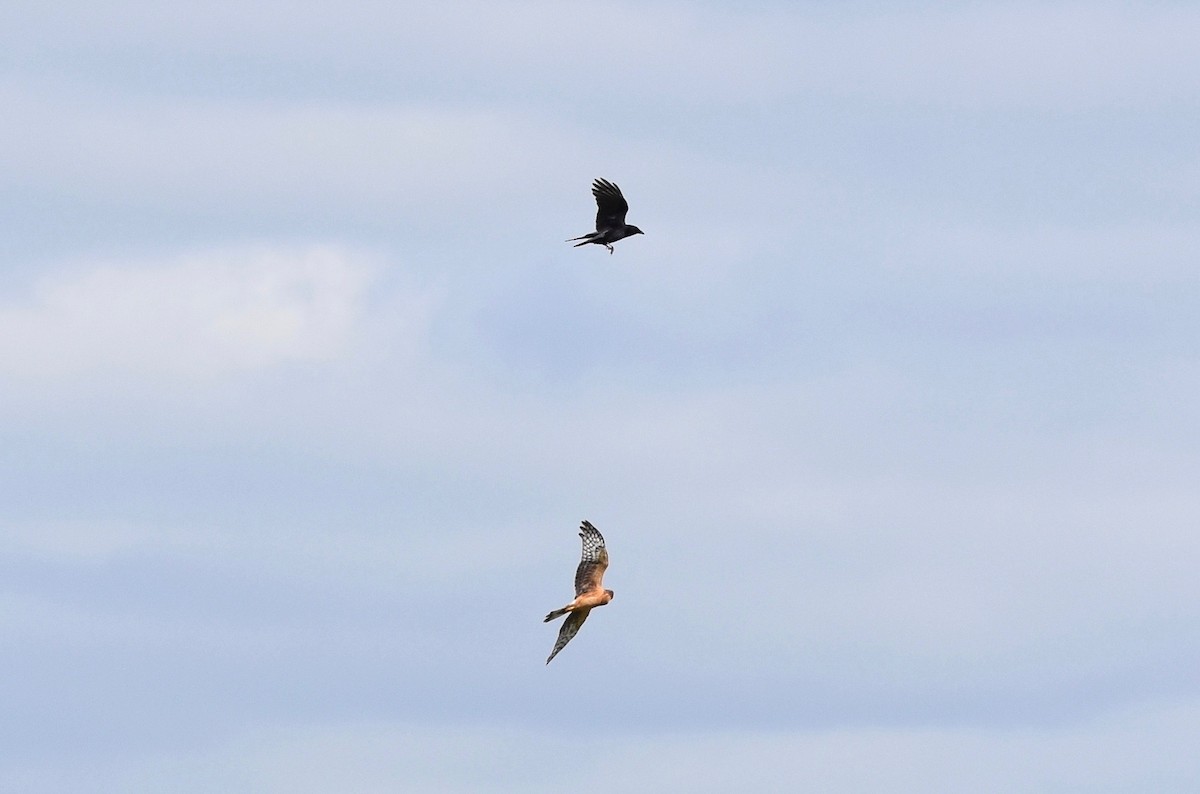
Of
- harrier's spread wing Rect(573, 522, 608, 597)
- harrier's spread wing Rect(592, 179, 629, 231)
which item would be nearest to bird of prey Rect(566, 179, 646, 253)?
harrier's spread wing Rect(592, 179, 629, 231)

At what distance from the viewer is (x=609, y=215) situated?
113m

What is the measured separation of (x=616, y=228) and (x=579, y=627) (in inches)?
962

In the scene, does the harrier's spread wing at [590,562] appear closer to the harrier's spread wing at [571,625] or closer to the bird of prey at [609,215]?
the harrier's spread wing at [571,625]

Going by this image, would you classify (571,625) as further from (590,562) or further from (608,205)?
(608,205)

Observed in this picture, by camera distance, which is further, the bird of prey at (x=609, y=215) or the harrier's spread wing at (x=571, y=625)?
the bird of prey at (x=609, y=215)

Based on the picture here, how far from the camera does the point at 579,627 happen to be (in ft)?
307

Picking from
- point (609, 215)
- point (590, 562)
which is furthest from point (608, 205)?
Result: point (590, 562)

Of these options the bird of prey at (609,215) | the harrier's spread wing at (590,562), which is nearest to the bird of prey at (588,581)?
the harrier's spread wing at (590,562)

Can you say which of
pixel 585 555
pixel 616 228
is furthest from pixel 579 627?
pixel 616 228

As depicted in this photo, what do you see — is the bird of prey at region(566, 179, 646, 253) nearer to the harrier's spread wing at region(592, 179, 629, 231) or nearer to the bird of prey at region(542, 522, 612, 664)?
the harrier's spread wing at region(592, 179, 629, 231)

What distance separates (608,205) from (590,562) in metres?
23.2

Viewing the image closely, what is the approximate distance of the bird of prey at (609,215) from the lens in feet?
368

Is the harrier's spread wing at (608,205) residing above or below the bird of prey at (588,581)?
above

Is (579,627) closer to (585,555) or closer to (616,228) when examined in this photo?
(585,555)
